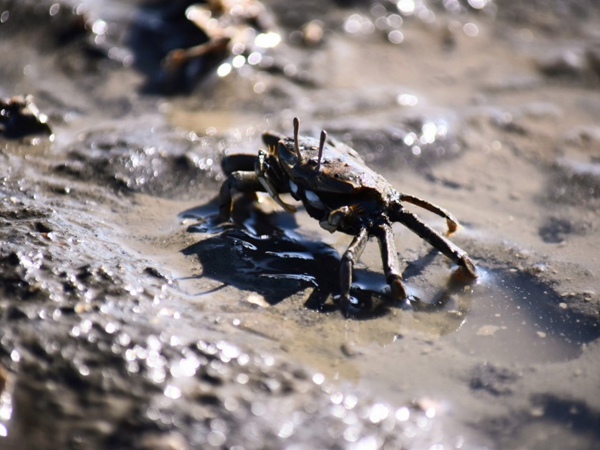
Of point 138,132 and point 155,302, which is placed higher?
point 138,132

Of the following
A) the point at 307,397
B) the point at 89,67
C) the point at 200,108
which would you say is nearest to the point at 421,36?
the point at 200,108

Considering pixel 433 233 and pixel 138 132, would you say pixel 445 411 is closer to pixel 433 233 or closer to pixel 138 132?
→ pixel 433 233

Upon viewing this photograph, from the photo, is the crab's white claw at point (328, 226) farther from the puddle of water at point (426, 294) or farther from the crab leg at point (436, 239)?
the crab leg at point (436, 239)

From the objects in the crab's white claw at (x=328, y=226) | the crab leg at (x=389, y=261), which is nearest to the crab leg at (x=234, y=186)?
the crab's white claw at (x=328, y=226)

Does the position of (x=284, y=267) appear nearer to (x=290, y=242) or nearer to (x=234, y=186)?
(x=290, y=242)

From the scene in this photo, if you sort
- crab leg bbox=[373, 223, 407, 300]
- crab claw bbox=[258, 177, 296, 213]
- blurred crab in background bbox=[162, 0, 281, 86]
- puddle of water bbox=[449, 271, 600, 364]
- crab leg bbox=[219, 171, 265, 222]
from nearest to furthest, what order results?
puddle of water bbox=[449, 271, 600, 364], crab leg bbox=[373, 223, 407, 300], crab claw bbox=[258, 177, 296, 213], crab leg bbox=[219, 171, 265, 222], blurred crab in background bbox=[162, 0, 281, 86]

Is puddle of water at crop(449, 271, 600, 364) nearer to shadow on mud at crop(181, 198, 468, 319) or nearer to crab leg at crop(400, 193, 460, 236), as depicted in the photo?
shadow on mud at crop(181, 198, 468, 319)

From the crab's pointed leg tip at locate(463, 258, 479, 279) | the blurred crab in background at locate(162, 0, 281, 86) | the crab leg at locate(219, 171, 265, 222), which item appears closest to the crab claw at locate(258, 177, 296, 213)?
the crab leg at locate(219, 171, 265, 222)
